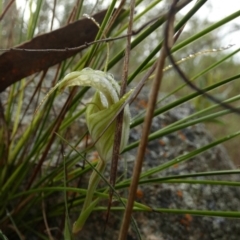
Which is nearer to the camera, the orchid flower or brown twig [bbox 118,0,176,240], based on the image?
brown twig [bbox 118,0,176,240]

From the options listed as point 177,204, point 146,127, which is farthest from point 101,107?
point 177,204

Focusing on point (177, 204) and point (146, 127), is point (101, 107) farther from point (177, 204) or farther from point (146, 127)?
point (177, 204)

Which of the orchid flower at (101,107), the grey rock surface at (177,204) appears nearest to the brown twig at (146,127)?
the orchid flower at (101,107)

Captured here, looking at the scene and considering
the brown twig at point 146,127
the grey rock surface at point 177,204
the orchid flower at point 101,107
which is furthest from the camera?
the grey rock surface at point 177,204

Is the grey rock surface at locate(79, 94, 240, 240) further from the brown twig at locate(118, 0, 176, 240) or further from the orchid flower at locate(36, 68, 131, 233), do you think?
the brown twig at locate(118, 0, 176, 240)

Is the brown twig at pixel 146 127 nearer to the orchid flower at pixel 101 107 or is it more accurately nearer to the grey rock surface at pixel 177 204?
the orchid flower at pixel 101 107

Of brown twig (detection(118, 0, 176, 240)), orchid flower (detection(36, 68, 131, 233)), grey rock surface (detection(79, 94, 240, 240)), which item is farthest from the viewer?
grey rock surface (detection(79, 94, 240, 240))

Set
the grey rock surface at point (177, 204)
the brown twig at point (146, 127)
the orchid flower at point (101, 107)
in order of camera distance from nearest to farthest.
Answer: the brown twig at point (146, 127)
the orchid flower at point (101, 107)
the grey rock surface at point (177, 204)

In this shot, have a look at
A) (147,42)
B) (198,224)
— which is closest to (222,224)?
(198,224)

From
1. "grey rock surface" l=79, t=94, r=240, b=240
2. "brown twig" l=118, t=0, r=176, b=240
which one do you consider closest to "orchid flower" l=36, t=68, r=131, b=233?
"brown twig" l=118, t=0, r=176, b=240

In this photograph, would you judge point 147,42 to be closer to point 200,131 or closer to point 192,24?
point 192,24

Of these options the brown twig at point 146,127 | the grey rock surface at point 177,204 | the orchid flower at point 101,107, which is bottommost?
the brown twig at point 146,127

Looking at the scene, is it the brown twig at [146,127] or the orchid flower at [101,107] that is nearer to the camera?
the brown twig at [146,127]
